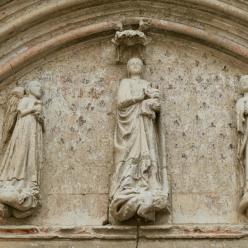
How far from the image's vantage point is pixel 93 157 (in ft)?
23.4

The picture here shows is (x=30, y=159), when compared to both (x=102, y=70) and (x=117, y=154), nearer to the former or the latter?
(x=117, y=154)

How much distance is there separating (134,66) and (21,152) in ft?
4.46

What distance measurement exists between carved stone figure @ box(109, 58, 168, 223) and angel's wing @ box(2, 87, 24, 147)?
2.99ft

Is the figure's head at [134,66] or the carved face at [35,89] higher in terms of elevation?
the figure's head at [134,66]

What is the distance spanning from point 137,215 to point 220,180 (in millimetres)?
866

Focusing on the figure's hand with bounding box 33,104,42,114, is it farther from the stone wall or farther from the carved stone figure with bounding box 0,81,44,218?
the stone wall

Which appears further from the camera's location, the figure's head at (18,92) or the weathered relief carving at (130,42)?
the weathered relief carving at (130,42)

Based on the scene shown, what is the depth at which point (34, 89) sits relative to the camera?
732cm

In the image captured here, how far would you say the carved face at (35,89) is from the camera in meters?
7.30

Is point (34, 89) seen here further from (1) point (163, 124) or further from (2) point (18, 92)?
(1) point (163, 124)

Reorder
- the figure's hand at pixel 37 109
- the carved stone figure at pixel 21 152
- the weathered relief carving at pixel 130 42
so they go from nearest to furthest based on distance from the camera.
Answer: the carved stone figure at pixel 21 152
the figure's hand at pixel 37 109
the weathered relief carving at pixel 130 42

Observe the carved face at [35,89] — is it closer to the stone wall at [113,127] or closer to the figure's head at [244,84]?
the stone wall at [113,127]

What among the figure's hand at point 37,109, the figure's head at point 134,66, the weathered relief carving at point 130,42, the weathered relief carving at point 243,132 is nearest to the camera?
the weathered relief carving at point 243,132

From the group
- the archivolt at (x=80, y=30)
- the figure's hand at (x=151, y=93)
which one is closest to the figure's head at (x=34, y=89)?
the archivolt at (x=80, y=30)
